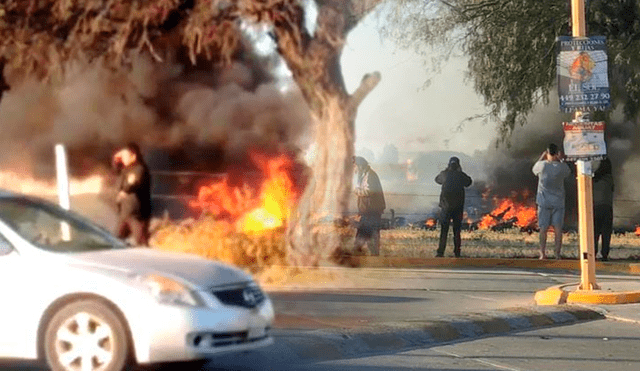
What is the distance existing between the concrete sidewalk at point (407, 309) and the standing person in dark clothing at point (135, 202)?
6.40 feet

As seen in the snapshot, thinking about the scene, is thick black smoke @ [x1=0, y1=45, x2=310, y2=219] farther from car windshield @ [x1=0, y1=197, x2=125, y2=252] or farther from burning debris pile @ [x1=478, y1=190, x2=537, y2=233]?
car windshield @ [x1=0, y1=197, x2=125, y2=252]

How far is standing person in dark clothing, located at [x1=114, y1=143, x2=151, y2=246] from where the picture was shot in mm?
16672

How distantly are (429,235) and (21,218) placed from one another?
1615 cm

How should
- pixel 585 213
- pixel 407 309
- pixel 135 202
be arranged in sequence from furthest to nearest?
pixel 135 202 < pixel 585 213 < pixel 407 309

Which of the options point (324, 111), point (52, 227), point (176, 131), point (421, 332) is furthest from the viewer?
point (176, 131)

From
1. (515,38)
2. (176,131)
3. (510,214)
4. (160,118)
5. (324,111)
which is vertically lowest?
(510,214)

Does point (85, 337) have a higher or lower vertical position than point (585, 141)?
lower

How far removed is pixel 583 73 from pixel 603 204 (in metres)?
6.80

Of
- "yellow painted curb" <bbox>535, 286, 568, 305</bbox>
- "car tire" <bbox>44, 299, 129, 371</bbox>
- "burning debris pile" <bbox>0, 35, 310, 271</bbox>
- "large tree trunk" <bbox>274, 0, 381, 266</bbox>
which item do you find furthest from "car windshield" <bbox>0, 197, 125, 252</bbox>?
"burning debris pile" <bbox>0, 35, 310, 271</bbox>

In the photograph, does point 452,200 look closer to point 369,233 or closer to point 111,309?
point 369,233

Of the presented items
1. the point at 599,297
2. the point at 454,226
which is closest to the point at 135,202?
the point at 599,297

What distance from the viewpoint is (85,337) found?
8656 mm

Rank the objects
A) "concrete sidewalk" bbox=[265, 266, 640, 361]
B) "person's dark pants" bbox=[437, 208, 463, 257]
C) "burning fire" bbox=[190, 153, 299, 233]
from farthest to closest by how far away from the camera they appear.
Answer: "person's dark pants" bbox=[437, 208, 463, 257] → "burning fire" bbox=[190, 153, 299, 233] → "concrete sidewalk" bbox=[265, 266, 640, 361]

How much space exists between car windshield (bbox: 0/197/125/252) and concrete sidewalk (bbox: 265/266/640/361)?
172cm
